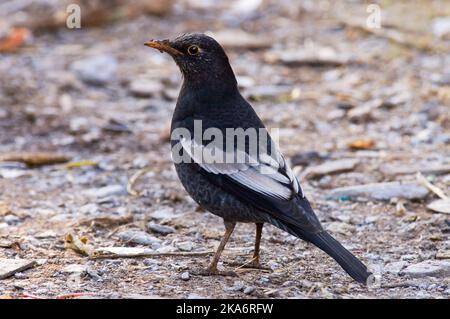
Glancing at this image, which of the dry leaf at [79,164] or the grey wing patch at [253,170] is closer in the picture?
the grey wing patch at [253,170]

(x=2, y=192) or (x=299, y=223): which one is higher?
(x=299, y=223)

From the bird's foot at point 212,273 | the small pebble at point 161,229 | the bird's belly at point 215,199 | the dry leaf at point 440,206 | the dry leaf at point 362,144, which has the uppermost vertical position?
the bird's belly at point 215,199

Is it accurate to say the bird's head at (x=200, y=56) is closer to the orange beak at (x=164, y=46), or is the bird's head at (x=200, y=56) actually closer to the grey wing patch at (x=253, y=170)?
the orange beak at (x=164, y=46)

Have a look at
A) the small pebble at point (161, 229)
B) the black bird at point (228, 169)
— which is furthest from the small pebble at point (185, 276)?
the small pebble at point (161, 229)

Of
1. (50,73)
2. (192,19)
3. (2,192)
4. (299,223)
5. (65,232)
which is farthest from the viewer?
(192,19)

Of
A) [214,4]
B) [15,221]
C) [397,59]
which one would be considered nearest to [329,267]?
[15,221]

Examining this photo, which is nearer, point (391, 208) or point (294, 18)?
point (391, 208)

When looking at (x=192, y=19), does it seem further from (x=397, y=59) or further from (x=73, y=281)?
(x=73, y=281)

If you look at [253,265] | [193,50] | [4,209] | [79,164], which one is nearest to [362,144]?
[79,164]
